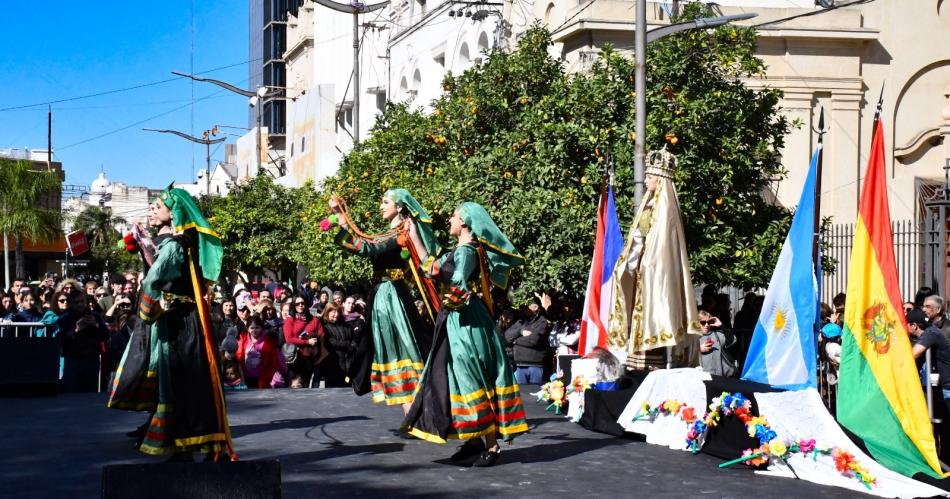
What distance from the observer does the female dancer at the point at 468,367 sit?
926 centimetres

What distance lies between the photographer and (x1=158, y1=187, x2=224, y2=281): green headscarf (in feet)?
29.6

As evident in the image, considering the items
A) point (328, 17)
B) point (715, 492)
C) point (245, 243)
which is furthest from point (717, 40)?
point (328, 17)

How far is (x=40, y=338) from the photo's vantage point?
14367mm

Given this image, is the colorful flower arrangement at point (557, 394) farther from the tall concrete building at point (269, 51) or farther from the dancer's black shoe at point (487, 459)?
the tall concrete building at point (269, 51)

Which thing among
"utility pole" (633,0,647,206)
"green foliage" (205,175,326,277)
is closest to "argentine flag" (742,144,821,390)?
"utility pole" (633,0,647,206)

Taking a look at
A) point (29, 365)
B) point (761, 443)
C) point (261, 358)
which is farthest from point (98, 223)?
point (761, 443)

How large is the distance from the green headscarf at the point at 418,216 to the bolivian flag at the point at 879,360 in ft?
11.1

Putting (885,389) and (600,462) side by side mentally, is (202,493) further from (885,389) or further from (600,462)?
(885,389)

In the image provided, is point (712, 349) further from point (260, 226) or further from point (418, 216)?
point (260, 226)

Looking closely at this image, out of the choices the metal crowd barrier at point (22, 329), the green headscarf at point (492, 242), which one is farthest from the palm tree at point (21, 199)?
the green headscarf at point (492, 242)

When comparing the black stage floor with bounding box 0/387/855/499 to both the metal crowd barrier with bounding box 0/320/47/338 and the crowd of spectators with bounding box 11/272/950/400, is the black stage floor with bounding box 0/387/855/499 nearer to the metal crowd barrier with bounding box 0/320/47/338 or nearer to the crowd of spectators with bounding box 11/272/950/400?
the crowd of spectators with bounding box 11/272/950/400

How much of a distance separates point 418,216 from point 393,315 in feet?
3.04

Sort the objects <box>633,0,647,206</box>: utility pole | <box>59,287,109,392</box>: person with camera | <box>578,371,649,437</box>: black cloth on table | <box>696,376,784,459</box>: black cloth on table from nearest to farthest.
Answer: <box>696,376,784,459</box>: black cloth on table
<box>578,371,649,437</box>: black cloth on table
<box>59,287,109,392</box>: person with camera
<box>633,0,647,206</box>: utility pole

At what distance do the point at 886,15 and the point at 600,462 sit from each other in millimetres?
22605
